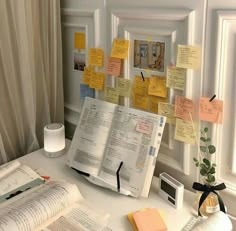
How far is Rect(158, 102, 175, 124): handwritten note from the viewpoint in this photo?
114cm

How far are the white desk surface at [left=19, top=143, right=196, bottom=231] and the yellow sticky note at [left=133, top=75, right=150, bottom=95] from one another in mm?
345

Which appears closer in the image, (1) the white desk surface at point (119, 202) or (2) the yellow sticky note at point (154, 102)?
(1) the white desk surface at point (119, 202)

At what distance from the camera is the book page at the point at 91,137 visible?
4.00 feet

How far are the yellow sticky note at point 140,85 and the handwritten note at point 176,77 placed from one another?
106 mm

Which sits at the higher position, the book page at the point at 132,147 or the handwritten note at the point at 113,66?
the handwritten note at the point at 113,66

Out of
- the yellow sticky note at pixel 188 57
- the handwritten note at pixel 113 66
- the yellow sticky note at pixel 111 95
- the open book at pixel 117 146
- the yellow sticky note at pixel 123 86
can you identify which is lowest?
the open book at pixel 117 146

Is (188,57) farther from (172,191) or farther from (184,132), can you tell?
(172,191)

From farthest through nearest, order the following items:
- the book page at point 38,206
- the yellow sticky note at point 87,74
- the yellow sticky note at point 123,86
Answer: the yellow sticky note at point 87,74, the yellow sticky note at point 123,86, the book page at point 38,206

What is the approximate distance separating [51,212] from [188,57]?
66 cm

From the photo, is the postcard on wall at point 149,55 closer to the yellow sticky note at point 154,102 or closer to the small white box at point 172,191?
the yellow sticky note at point 154,102

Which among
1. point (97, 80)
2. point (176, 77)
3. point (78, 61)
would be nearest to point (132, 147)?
point (176, 77)

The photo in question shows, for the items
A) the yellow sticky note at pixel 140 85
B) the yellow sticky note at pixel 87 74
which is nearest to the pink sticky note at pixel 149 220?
the yellow sticky note at pixel 140 85

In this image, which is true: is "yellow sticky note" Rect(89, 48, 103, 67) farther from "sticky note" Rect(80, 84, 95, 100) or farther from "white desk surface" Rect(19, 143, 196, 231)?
"white desk surface" Rect(19, 143, 196, 231)

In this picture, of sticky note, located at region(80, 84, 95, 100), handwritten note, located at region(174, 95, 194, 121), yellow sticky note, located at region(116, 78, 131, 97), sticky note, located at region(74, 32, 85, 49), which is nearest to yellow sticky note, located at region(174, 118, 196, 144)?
handwritten note, located at region(174, 95, 194, 121)
